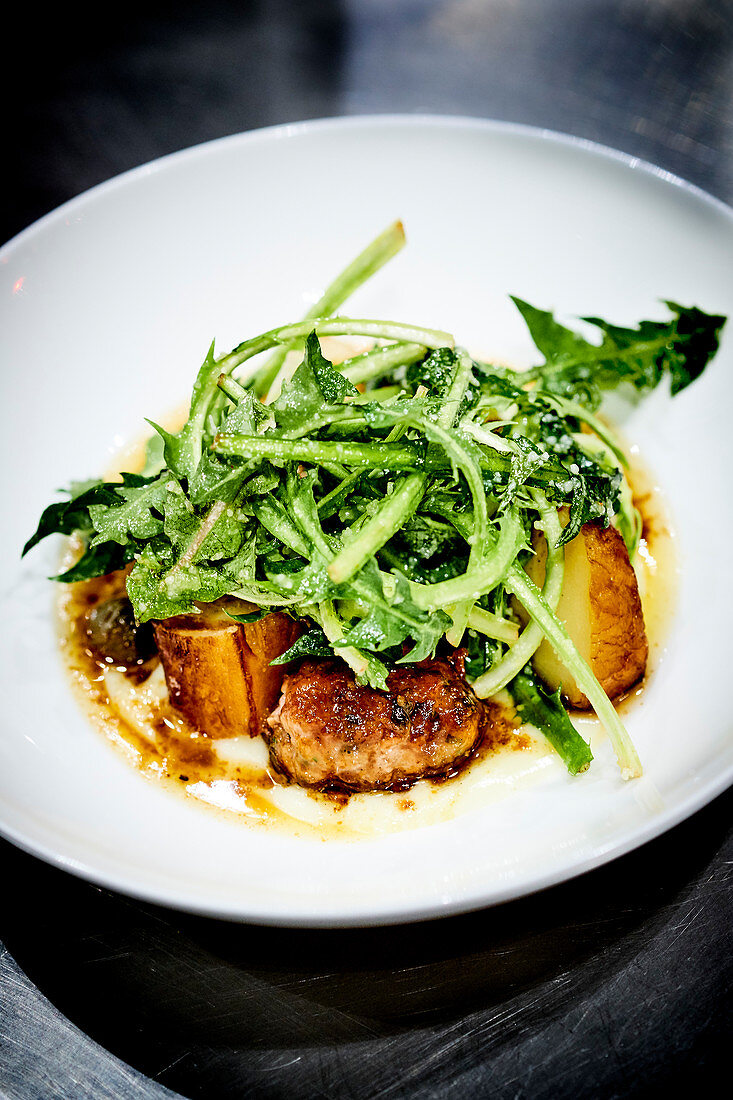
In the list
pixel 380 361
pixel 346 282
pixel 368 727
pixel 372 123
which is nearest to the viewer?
pixel 368 727

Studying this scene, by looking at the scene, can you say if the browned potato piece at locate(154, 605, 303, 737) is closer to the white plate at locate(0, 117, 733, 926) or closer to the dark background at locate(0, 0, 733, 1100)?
the white plate at locate(0, 117, 733, 926)

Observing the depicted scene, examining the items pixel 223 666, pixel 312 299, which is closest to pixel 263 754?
pixel 223 666

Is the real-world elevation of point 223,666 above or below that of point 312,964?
above

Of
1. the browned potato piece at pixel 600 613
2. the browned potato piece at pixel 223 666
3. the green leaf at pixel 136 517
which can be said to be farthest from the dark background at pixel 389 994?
the green leaf at pixel 136 517

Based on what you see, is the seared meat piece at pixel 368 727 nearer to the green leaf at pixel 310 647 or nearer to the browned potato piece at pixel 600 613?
the green leaf at pixel 310 647

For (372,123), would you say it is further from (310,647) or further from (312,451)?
(310,647)

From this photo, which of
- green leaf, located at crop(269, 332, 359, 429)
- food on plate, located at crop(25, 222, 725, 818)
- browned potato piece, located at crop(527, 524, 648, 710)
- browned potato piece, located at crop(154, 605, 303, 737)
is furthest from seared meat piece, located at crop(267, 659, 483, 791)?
green leaf, located at crop(269, 332, 359, 429)

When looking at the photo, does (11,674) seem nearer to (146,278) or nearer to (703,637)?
(146,278)
